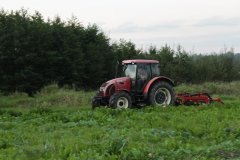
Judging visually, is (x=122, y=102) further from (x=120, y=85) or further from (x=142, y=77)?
(x=142, y=77)

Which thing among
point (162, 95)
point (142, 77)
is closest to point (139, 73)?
point (142, 77)

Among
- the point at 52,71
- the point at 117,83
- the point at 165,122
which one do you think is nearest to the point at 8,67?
the point at 52,71

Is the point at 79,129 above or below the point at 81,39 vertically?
below

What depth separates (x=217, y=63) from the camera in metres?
48.2

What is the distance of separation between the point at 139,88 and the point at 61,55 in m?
16.9

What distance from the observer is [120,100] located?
18.8m

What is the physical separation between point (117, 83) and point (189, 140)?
8.87 metres

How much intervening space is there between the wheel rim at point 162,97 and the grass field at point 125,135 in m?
1.87

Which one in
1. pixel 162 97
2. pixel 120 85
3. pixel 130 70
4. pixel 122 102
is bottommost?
pixel 122 102

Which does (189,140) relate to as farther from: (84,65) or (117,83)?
(84,65)

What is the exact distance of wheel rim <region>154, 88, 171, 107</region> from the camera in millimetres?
19719

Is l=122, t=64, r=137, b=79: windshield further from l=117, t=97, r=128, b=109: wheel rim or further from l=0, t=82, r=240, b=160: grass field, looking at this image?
l=0, t=82, r=240, b=160: grass field

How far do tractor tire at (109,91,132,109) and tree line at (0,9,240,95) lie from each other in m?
13.7

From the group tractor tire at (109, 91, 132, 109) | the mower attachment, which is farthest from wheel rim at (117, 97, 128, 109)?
the mower attachment
